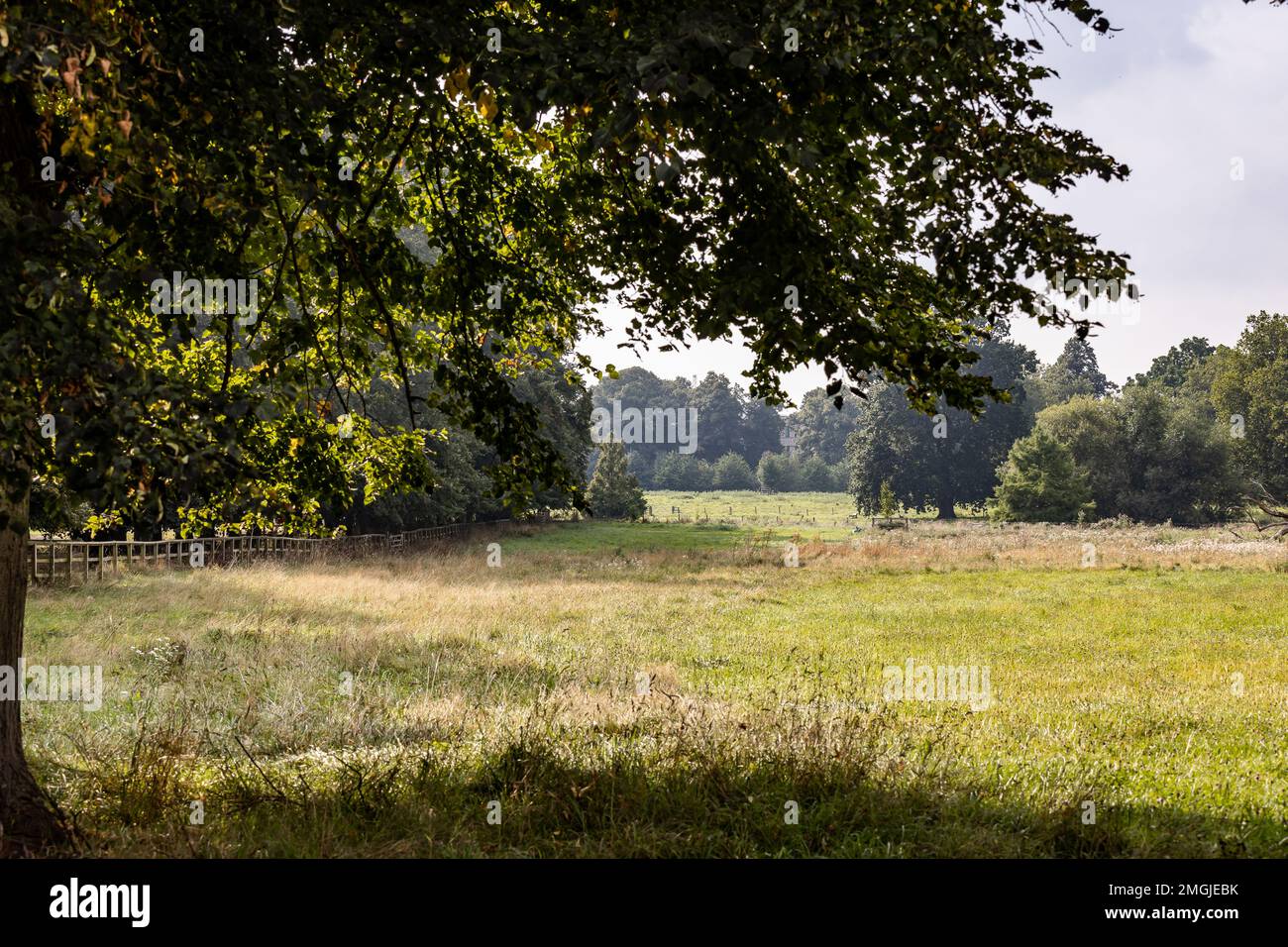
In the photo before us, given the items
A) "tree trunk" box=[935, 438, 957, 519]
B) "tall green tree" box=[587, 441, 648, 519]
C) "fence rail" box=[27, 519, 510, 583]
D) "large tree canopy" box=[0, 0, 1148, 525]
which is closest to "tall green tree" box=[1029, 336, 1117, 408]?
"tree trunk" box=[935, 438, 957, 519]

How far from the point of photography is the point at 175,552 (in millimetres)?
32781

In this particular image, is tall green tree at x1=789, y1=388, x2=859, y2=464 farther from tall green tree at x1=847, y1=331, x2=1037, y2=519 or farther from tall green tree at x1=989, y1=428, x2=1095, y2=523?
tall green tree at x1=989, y1=428, x2=1095, y2=523

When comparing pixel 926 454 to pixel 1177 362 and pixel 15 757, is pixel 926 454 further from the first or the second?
pixel 15 757

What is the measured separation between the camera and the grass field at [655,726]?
6359 millimetres

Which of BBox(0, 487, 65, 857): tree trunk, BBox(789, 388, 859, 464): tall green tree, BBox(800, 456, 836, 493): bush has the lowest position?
BBox(0, 487, 65, 857): tree trunk

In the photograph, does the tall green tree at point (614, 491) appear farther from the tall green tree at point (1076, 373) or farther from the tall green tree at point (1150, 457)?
the tall green tree at point (1076, 373)

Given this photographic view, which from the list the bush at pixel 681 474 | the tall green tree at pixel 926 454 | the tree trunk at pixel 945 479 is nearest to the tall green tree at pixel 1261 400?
the tall green tree at pixel 926 454

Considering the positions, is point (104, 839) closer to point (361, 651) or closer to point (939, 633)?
point (361, 651)

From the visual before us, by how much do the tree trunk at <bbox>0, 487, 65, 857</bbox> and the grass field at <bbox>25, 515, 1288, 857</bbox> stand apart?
341mm

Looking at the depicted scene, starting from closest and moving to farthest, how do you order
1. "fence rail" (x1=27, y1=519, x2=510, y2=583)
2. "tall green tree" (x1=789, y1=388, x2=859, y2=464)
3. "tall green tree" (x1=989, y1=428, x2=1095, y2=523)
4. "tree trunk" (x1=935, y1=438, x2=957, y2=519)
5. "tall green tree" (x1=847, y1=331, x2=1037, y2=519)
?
"fence rail" (x1=27, y1=519, x2=510, y2=583) < "tall green tree" (x1=989, y1=428, x2=1095, y2=523) < "tall green tree" (x1=847, y1=331, x2=1037, y2=519) < "tree trunk" (x1=935, y1=438, x2=957, y2=519) < "tall green tree" (x1=789, y1=388, x2=859, y2=464)

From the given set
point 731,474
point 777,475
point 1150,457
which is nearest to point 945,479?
point 1150,457

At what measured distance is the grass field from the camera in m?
6.36

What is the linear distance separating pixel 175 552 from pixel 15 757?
29022 mm
